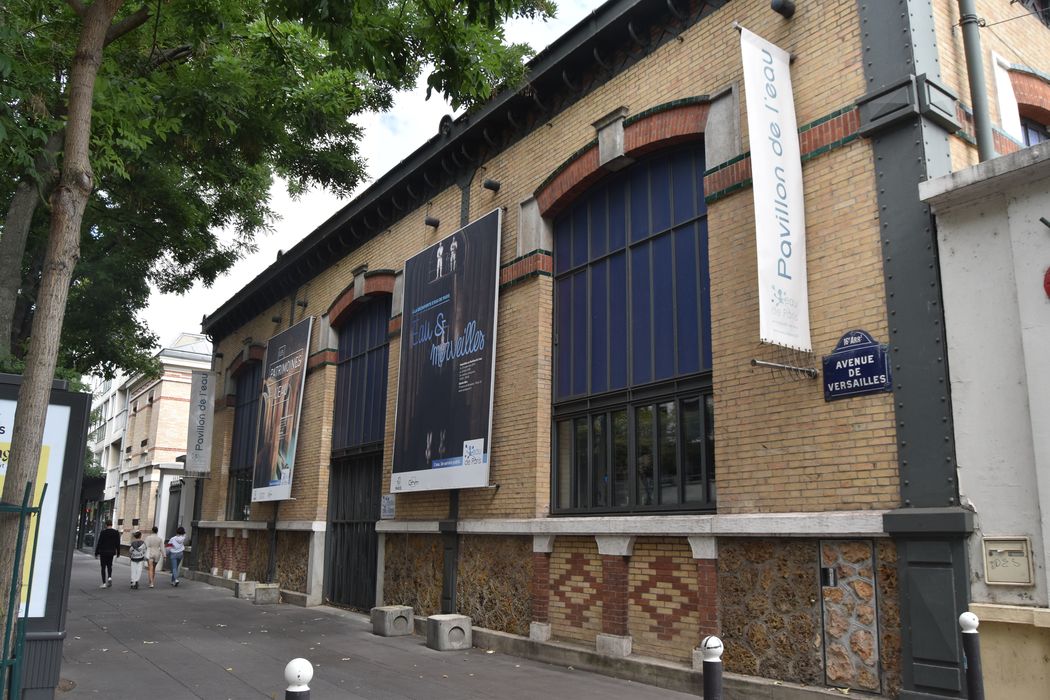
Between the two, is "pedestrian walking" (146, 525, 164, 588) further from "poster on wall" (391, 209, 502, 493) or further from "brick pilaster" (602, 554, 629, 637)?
"brick pilaster" (602, 554, 629, 637)

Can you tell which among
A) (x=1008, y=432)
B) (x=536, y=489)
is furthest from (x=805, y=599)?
(x=536, y=489)

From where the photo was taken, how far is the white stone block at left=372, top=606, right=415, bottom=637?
40.8 ft

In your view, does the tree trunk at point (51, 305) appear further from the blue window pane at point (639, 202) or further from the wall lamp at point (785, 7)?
the wall lamp at point (785, 7)

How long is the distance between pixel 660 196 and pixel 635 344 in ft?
6.15

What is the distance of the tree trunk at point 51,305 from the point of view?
17.3ft

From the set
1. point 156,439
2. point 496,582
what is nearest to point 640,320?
point 496,582

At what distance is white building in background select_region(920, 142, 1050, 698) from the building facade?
162 mm

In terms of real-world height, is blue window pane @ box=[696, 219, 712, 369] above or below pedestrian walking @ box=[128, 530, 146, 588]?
above

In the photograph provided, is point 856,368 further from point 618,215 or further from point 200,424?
point 200,424

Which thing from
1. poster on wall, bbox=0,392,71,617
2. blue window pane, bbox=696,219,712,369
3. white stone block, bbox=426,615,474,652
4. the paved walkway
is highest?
blue window pane, bbox=696,219,712,369

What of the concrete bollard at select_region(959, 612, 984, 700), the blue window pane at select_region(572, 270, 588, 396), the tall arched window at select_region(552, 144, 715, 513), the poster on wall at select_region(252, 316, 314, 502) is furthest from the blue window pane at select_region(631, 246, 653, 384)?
the poster on wall at select_region(252, 316, 314, 502)

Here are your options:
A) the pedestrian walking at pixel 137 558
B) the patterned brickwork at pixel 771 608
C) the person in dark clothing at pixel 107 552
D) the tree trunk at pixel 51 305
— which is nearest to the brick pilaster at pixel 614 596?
the patterned brickwork at pixel 771 608

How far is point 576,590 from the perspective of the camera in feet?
33.3

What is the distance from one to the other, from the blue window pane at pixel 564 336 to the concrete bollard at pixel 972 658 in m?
6.58
